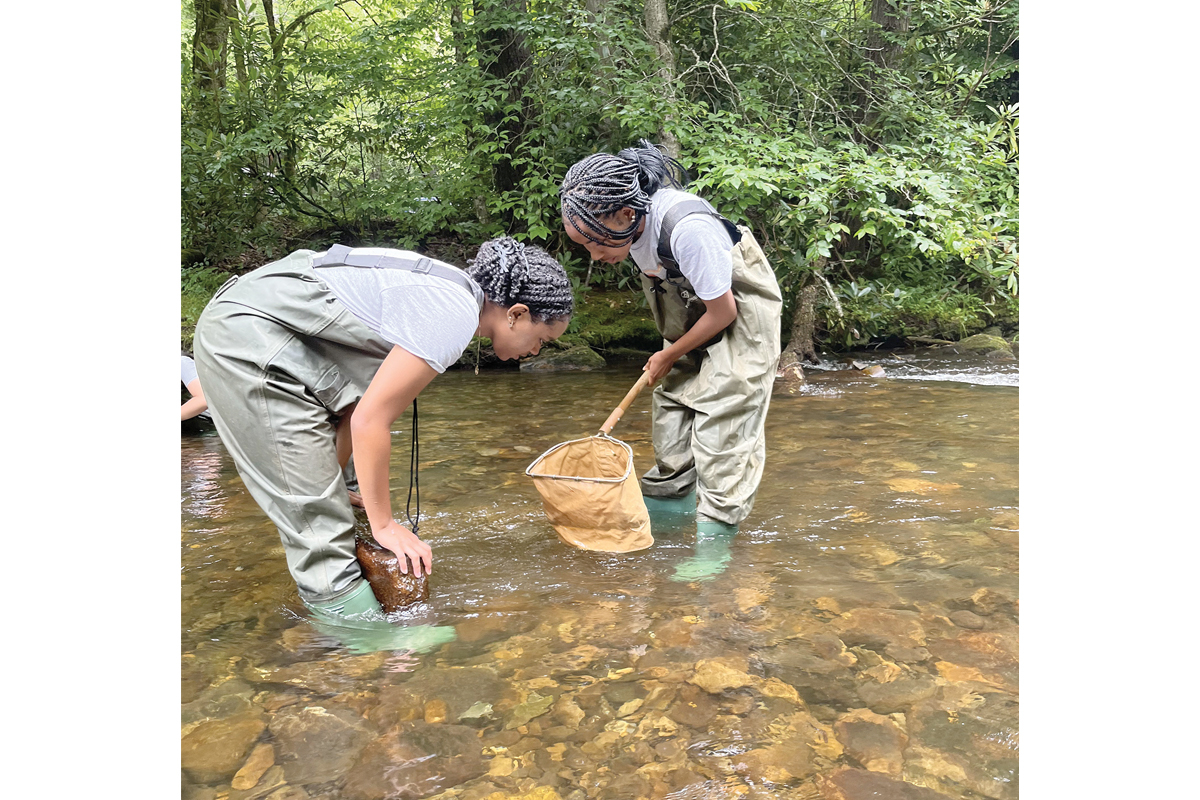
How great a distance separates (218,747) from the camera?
192 cm

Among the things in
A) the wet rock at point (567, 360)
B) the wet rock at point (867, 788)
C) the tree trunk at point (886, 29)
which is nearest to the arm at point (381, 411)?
the wet rock at point (867, 788)

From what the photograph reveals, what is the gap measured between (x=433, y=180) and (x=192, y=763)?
763 centimetres

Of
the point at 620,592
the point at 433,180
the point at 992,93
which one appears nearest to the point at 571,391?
the point at 433,180

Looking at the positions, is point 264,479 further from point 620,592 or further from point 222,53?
point 222,53

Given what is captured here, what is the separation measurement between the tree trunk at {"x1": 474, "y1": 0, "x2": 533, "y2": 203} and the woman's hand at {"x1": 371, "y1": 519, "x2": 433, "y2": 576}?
5.70m

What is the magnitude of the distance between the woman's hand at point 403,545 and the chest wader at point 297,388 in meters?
0.14

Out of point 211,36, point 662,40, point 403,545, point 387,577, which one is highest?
point 211,36

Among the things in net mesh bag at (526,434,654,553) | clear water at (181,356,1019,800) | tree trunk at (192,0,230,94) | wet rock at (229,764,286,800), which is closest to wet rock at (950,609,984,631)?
clear water at (181,356,1019,800)

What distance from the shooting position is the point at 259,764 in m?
1.86

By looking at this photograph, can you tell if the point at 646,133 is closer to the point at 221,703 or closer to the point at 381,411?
the point at 381,411

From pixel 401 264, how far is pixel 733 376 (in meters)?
1.36

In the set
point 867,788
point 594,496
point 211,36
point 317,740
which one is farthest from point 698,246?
point 211,36

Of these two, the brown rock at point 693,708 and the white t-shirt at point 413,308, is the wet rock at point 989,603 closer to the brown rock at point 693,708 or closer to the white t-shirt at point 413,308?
the brown rock at point 693,708

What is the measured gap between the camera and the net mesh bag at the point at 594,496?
2.93 metres
